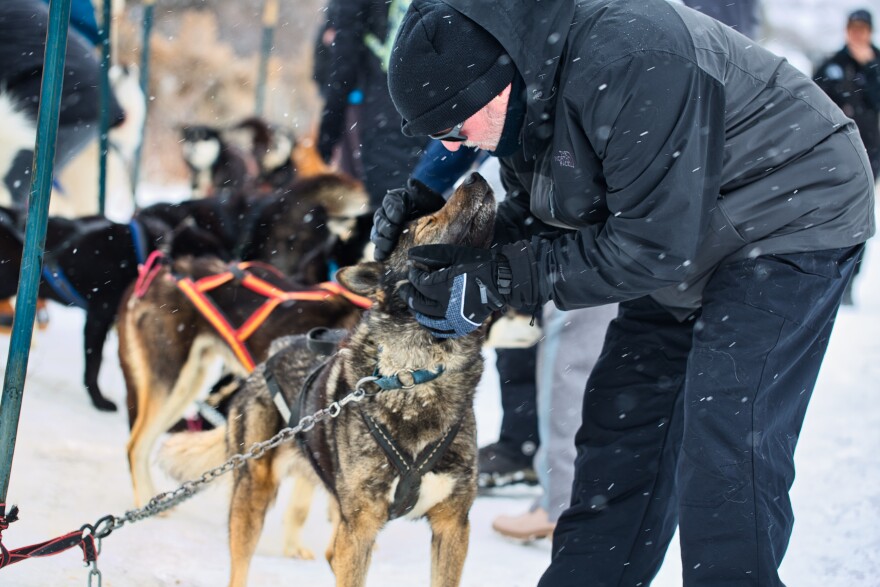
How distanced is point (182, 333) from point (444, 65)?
2.44m

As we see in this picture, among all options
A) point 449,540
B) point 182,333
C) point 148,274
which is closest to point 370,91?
point 148,274

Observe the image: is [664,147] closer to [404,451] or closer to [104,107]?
[404,451]

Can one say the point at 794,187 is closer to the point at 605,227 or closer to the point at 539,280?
the point at 605,227

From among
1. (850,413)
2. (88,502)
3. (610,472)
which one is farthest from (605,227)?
(850,413)

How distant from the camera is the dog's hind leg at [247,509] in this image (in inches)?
113

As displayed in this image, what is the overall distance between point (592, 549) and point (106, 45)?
4.51m

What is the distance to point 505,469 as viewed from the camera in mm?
4238

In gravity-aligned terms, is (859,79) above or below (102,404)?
above

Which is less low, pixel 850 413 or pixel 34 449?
pixel 850 413

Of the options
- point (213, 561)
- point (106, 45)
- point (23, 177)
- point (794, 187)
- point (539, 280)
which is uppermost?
point (106, 45)

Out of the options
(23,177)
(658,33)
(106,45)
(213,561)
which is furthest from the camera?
(106,45)

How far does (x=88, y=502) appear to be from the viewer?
3691mm

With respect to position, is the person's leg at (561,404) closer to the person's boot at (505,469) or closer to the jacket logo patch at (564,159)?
the person's boot at (505,469)

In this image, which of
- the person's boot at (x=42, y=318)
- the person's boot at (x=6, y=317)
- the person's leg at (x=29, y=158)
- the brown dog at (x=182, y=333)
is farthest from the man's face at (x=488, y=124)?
the person's boot at (x=42, y=318)
